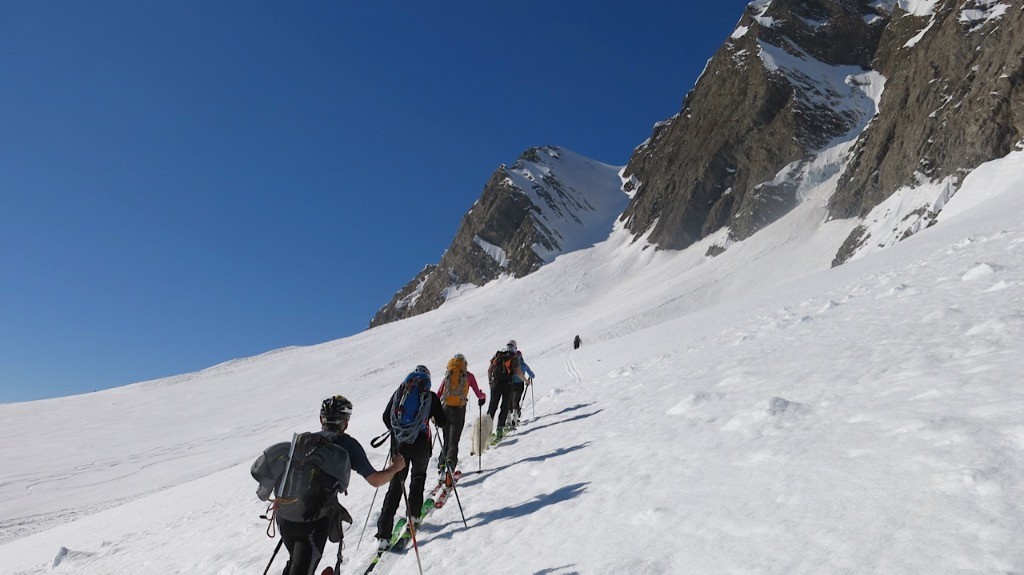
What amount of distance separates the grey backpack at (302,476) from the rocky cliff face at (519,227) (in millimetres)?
86107

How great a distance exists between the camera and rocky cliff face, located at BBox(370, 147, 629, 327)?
3964 inches

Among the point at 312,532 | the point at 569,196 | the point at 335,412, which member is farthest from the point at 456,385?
the point at 569,196

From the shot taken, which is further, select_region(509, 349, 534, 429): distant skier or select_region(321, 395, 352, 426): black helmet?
select_region(509, 349, 534, 429): distant skier

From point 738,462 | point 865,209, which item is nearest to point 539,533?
point 738,462

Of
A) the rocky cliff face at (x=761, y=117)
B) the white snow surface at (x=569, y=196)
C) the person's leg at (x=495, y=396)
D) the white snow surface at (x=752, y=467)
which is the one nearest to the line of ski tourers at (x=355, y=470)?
the white snow surface at (x=752, y=467)

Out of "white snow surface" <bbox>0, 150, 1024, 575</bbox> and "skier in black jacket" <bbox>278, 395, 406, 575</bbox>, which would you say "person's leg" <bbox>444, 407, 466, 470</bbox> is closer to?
"white snow surface" <bbox>0, 150, 1024, 575</bbox>

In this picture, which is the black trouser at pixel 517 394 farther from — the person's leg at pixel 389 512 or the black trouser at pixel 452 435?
the person's leg at pixel 389 512

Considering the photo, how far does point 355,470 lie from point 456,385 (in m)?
3.81

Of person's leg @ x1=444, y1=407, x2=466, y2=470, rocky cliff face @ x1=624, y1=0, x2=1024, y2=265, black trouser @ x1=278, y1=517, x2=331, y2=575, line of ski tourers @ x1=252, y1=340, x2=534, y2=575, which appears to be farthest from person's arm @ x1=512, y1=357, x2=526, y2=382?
rocky cliff face @ x1=624, y1=0, x2=1024, y2=265

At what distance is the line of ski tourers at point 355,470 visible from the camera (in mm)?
4242

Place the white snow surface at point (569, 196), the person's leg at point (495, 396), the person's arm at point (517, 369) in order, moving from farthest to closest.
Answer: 1. the white snow surface at point (569, 196)
2. the person's arm at point (517, 369)
3. the person's leg at point (495, 396)

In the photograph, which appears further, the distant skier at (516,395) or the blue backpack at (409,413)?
the distant skier at (516,395)

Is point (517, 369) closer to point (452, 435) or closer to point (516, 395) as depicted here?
point (516, 395)

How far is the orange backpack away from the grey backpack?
13.4ft
